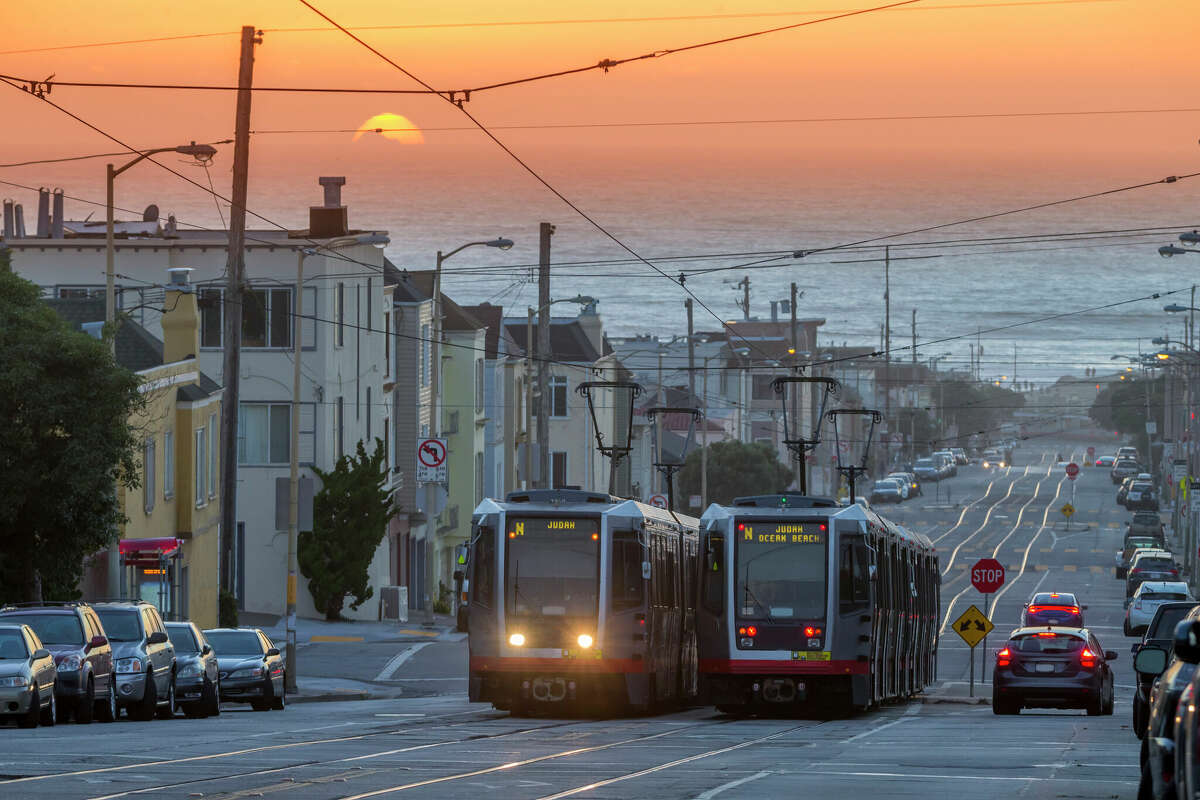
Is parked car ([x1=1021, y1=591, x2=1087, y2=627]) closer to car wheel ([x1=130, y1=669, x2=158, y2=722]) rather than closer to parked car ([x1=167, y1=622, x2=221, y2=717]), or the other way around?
parked car ([x1=167, y1=622, x2=221, y2=717])

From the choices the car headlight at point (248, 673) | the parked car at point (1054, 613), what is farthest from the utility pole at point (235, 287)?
the parked car at point (1054, 613)

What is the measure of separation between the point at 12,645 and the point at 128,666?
3.89m

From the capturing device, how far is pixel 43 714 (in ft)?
84.2

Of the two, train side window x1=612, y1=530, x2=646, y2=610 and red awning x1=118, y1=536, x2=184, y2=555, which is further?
red awning x1=118, y1=536, x2=184, y2=555

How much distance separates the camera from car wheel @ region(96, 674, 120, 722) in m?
27.2

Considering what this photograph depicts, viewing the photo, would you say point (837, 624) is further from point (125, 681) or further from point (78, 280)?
point (78, 280)

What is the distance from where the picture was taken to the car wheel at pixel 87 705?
26344 millimetres

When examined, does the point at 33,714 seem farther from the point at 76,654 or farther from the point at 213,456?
the point at 213,456

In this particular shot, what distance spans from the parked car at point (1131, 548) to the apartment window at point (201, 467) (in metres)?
41.2

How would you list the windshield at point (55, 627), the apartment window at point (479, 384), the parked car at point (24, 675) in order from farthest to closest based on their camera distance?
the apartment window at point (479, 384) → the windshield at point (55, 627) → the parked car at point (24, 675)

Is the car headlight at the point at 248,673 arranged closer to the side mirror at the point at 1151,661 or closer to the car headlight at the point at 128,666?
the car headlight at the point at 128,666

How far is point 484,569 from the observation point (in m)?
27.9

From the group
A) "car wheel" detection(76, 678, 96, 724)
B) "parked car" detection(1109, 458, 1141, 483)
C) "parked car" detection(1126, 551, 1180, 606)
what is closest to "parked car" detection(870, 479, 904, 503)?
"parked car" detection(1109, 458, 1141, 483)

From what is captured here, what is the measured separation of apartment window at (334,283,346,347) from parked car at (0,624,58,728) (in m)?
33.3
